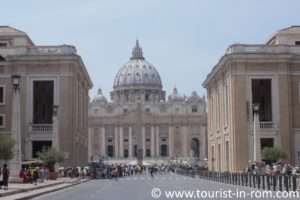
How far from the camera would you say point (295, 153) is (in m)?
73.3

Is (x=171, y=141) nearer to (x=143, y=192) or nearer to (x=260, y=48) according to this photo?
(x=260, y=48)

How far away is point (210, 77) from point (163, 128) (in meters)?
105

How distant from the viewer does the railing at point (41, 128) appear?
74875mm

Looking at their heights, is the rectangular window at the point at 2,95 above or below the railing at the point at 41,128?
above

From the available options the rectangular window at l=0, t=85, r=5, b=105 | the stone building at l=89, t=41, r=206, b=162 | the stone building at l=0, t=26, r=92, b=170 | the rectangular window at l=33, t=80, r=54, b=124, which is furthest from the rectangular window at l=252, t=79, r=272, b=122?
the stone building at l=89, t=41, r=206, b=162

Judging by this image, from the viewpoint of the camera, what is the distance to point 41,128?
246ft

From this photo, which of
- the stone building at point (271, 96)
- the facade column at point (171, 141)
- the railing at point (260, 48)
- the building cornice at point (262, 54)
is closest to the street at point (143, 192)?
the stone building at point (271, 96)

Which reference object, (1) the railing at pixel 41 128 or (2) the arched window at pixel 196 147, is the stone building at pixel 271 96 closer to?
(1) the railing at pixel 41 128

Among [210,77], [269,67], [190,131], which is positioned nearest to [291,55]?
[269,67]

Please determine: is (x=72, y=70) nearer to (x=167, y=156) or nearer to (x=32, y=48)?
(x=32, y=48)

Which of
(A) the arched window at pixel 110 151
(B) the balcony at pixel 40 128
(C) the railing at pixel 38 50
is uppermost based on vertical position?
(C) the railing at pixel 38 50

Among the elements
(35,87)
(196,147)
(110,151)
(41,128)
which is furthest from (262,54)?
(110,151)

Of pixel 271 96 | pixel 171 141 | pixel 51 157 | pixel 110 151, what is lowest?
pixel 51 157

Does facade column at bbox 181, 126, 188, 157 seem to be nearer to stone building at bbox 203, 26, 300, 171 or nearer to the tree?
stone building at bbox 203, 26, 300, 171
